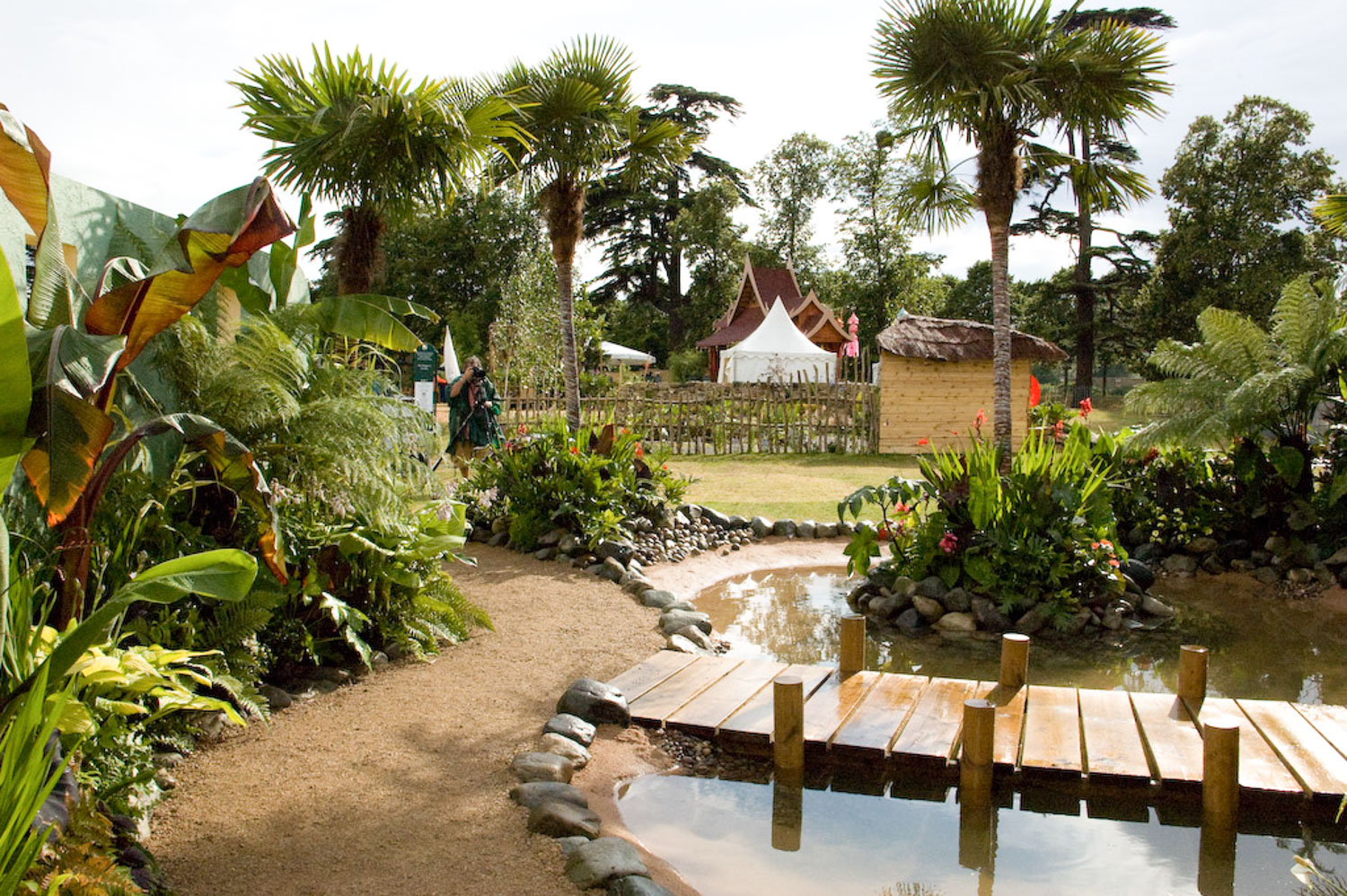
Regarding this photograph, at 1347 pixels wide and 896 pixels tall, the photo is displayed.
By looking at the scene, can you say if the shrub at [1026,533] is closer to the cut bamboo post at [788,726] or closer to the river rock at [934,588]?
the river rock at [934,588]

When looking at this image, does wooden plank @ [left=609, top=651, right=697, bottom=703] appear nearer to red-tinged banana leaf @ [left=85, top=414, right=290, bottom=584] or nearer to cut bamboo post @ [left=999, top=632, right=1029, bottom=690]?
cut bamboo post @ [left=999, top=632, right=1029, bottom=690]

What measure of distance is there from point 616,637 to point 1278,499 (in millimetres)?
6456

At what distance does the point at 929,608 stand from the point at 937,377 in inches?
483

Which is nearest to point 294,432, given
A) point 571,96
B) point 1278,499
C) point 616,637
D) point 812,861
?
point 616,637

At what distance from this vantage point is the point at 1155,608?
7.23 m

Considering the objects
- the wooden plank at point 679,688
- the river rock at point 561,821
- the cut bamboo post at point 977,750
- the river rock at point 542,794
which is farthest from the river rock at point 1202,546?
the river rock at point 561,821

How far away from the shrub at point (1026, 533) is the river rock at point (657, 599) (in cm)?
196

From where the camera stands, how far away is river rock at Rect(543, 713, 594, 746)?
441 cm

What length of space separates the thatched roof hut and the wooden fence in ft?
1.43

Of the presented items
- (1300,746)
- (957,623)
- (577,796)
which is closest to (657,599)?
(957,623)

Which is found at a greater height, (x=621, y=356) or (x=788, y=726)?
(x=621, y=356)

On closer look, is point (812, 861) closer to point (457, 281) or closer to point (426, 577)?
point (426, 577)

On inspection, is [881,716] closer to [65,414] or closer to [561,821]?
[561,821]

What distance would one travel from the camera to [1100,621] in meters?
6.92
